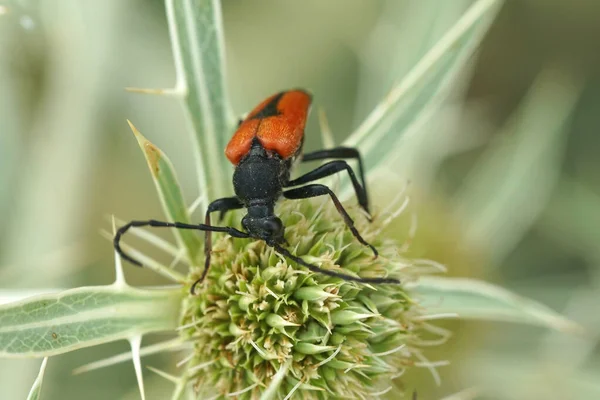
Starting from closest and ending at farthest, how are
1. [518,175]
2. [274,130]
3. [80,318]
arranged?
[80,318] < [274,130] < [518,175]

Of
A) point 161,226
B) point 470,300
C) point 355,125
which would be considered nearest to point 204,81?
point 161,226

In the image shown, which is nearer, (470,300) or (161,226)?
(161,226)

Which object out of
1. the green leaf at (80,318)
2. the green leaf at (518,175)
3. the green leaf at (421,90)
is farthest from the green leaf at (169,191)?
the green leaf at (518,175)

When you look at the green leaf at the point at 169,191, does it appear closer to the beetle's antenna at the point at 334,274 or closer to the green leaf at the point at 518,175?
the beetle's antenna at the point at 334,274

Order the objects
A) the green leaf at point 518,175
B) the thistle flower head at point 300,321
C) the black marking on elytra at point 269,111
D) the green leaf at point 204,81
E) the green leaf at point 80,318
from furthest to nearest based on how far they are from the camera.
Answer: the green leaf at point 518,175, the black marking on elytra at point 269,111, the green leaf at point 204,81, the thistle flower head at point 300,321, the green leaf at point 80,318

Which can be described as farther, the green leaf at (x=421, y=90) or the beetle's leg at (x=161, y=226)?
the green leaf at (x=421, y=90)

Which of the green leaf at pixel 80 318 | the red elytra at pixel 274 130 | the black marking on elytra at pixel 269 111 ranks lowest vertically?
the green leaf at pixel 80 318

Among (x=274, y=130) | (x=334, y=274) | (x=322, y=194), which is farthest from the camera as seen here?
(x=274, y=130)

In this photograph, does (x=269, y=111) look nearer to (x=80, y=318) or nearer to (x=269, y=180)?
(x=269, y=180)
